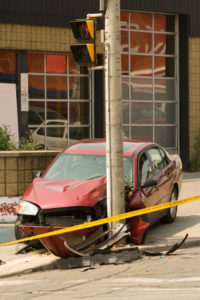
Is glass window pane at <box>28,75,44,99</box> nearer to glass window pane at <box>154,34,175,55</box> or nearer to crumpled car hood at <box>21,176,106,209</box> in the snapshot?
glass window pane at <box>154,34,175,55</box>

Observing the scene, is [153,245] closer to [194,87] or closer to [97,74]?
[97,74]

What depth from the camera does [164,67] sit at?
22.8 m

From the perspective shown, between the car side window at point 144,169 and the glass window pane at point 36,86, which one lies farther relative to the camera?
the glass window pane at point 36,86

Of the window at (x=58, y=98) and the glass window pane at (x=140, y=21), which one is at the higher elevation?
the glass window pane at (x=140, y=21)

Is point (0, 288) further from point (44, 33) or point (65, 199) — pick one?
point (44, 33)

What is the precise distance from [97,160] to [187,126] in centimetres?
1201

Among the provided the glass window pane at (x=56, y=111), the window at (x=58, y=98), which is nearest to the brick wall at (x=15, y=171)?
the window at (x=58, y=98)

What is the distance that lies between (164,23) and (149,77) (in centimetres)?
191

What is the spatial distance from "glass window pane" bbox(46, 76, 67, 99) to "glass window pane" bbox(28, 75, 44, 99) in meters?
0.23

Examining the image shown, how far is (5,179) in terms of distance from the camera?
12328mm

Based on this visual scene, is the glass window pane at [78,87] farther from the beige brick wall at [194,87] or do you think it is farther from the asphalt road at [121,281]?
the asphalt road at [121,281]

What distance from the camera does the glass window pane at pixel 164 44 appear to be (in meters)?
22.6

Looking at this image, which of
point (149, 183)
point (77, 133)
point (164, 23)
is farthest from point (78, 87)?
point (149, 183)

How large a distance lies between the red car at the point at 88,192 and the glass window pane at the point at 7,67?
25.5 feet
